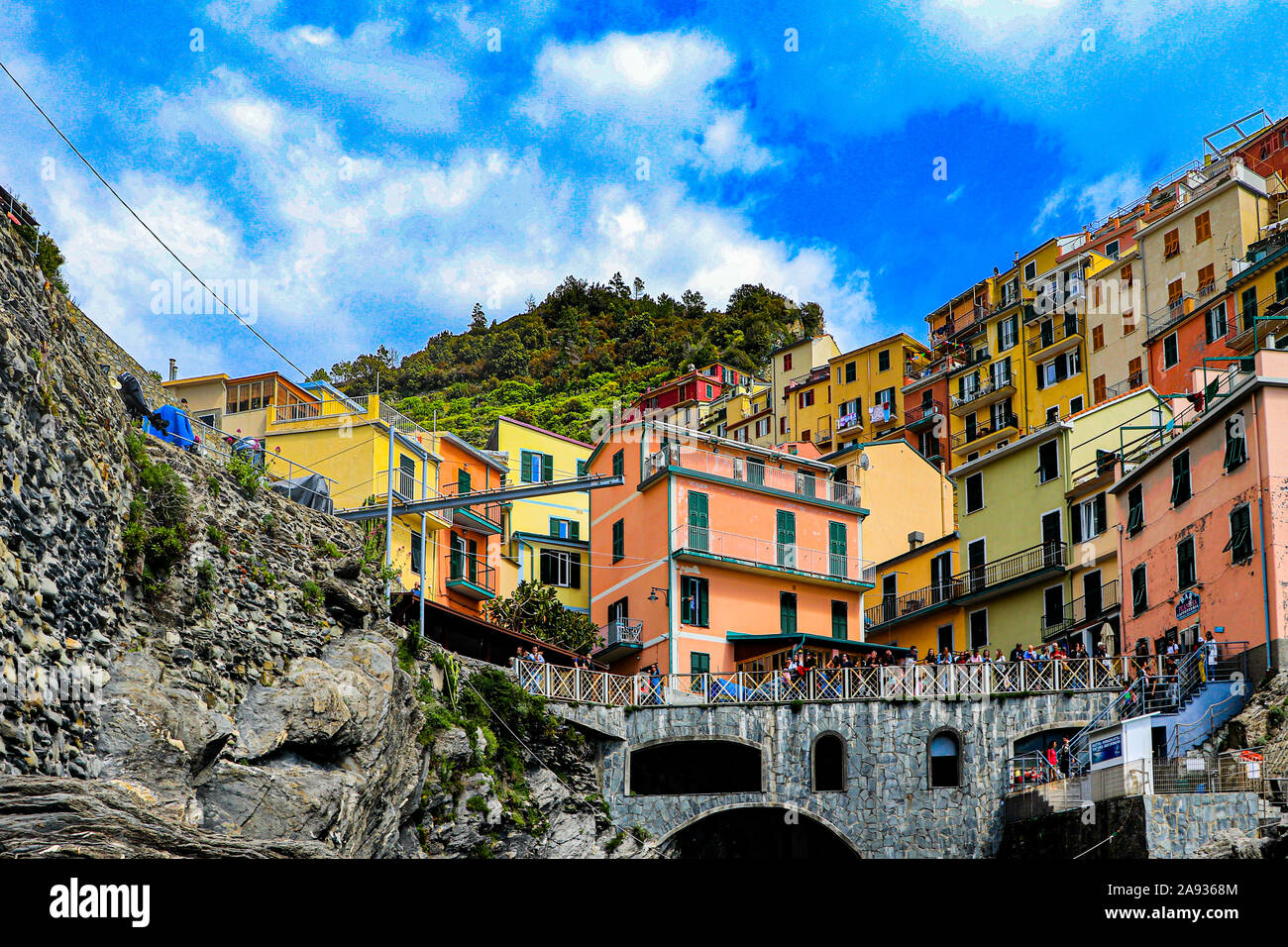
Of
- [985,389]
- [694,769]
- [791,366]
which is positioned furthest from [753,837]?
[791,366]

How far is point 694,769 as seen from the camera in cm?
4572

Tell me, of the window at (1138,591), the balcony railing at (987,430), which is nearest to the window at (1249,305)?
the balcony railing at (987,430)

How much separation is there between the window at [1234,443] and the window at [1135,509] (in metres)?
5.23

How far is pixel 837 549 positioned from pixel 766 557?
410 cm

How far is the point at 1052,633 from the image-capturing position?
48.0m

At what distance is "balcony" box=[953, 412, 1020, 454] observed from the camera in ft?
233

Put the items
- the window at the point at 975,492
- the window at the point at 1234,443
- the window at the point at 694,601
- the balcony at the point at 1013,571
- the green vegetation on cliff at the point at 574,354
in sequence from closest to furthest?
the window at the point at 1234,443, the balcony at the point at 1013,571, the window at the point at 694,601, the window at the point at 975,492, the green vegetation on cliff at the point at 574,354

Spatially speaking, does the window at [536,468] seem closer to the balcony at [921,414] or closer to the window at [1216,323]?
the balcony at [921,414]

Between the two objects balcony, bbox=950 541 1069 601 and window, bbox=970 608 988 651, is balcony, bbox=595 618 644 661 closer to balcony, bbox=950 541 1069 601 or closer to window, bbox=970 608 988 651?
balcony, bbox=950 541 1069 601

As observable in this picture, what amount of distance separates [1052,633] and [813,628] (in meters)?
9.15

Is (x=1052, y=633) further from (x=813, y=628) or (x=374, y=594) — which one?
(x=374, y=594)

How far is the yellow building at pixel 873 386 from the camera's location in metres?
79.6

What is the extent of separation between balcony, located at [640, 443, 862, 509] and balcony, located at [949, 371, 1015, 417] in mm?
19622

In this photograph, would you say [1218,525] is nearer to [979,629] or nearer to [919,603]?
[979,629]
